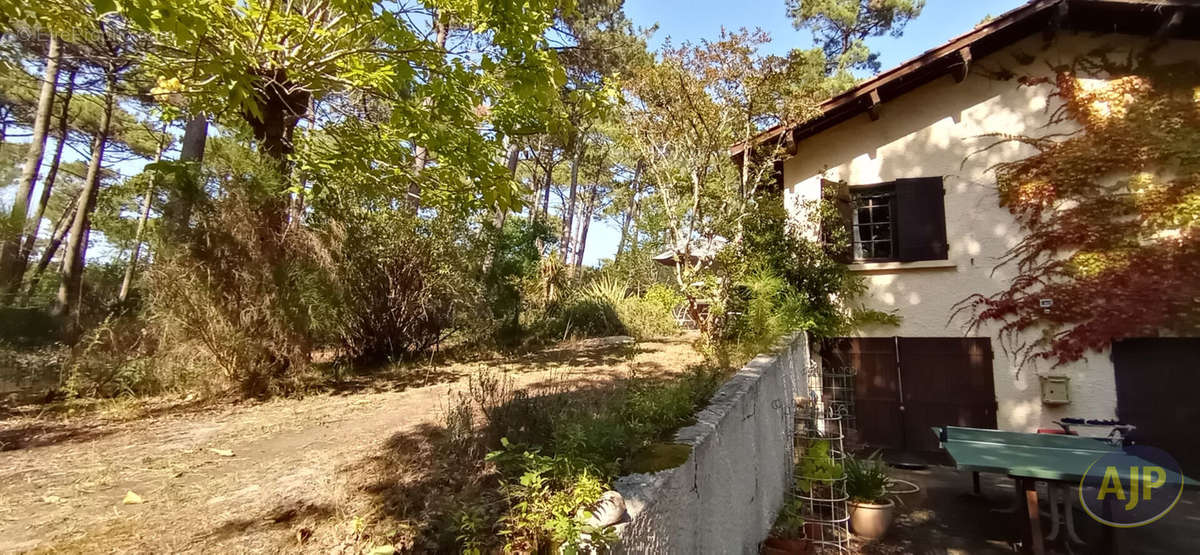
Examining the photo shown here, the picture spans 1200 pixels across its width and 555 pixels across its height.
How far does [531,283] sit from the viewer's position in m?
9.87

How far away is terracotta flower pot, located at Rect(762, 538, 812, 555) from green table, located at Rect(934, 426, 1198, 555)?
1.62m

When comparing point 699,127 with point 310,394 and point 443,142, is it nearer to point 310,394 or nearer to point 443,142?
point 443,142

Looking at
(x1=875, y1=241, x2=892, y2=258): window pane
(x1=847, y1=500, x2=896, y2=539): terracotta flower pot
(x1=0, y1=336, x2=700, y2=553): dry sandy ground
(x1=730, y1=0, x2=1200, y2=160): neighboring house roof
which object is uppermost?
(x1=730, y1=0, x2=1200, y2=160): neighboring house roof

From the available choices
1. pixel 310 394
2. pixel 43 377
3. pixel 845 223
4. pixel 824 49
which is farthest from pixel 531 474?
pixel 824 49

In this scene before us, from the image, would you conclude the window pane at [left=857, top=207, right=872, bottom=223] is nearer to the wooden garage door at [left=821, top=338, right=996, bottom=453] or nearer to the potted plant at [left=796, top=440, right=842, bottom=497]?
the wooden garage door at [left=821, top=338, right=996, bottom=453]

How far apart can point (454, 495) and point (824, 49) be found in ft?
74.9

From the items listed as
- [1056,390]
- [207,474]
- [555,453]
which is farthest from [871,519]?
[207,474]

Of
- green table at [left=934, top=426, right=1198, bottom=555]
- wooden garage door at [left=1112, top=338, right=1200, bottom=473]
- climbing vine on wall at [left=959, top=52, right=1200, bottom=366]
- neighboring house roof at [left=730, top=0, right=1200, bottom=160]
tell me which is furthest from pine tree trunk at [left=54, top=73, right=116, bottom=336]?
wooden garage door at [left=1112, top=338, right=1200, bottom=473]

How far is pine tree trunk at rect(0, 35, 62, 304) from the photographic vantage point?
624 centimetres

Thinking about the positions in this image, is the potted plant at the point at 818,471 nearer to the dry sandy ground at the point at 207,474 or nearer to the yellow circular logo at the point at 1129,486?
the yellow circular logo at the point at 1129,486

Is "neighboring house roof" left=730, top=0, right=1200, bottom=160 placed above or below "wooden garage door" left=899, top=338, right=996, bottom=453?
above

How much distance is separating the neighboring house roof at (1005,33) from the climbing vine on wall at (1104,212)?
47 centimetres

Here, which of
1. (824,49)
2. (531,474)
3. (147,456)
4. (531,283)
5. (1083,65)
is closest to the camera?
(531,474)

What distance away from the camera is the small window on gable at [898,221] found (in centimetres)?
756
